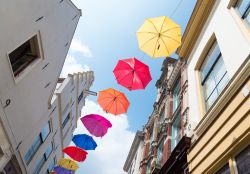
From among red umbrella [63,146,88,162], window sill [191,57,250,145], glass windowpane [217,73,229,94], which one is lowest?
window sill [191,57,250,145]

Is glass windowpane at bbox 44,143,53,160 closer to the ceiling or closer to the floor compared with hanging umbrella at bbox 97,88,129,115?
closer to the floor

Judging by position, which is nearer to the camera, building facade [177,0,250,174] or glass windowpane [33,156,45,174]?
building facade [177,0,250,174]

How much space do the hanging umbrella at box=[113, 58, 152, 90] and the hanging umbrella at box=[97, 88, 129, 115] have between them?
7.79 ft

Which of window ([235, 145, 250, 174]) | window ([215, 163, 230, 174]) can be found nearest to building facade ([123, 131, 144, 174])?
window ([215, 163, 230, 174])

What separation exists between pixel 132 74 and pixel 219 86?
14.2 ft

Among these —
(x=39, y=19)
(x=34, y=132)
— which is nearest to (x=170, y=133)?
(x=34, y=132)

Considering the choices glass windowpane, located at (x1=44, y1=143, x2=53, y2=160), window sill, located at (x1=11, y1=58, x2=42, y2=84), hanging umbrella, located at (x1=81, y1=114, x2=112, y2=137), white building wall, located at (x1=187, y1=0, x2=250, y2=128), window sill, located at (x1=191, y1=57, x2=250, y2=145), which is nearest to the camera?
window sill, located at (x1=191, y1=57, x2=250, y2=145)

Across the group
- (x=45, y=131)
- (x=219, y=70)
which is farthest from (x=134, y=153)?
(x=219, y=70)

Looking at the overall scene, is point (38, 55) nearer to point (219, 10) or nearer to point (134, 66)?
point (134, 66)

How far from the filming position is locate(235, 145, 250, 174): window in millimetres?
4734

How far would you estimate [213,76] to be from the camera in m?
8.88

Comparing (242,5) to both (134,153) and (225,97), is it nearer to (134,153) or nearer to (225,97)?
(225,97)

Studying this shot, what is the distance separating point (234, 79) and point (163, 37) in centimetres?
408

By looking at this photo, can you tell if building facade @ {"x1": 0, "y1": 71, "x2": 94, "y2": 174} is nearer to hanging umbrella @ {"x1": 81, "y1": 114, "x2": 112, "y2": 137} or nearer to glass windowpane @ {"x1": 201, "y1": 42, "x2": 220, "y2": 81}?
hanging umbrella @ {"x1": 81, "y1": 114, "x2": 112, "y2": 137}
